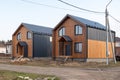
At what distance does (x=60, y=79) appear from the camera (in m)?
17.1

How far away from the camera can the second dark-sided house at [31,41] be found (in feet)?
159

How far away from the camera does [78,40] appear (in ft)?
134

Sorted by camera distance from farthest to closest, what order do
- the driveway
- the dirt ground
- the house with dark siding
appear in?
the house with dark siding < the dirt ground < the driveway

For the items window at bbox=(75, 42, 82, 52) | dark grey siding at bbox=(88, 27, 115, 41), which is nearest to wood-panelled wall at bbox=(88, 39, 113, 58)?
dark grey siding at bbox=(88, 27, 115, 41)

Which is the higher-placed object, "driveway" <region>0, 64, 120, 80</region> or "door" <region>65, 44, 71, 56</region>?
"door" <region>65, 44, 71, 56</region>

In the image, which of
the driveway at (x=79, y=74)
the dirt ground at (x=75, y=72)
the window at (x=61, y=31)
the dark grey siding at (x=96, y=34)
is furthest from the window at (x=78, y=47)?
the driveway at (x=79, y=74)

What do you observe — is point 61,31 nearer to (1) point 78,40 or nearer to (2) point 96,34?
(1) point 78,40

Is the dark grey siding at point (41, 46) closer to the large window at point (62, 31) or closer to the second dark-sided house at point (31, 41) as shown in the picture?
the second dark-sided house at point (31, 41)

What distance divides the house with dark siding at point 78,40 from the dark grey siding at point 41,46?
569 cm

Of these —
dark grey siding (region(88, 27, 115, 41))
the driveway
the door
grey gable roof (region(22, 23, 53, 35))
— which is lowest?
the driveway

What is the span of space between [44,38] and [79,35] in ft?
36.3

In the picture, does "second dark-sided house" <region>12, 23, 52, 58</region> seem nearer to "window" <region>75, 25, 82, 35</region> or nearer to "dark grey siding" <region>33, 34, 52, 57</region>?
"dark grey siding" <region>33, 34, 52, 57</region>

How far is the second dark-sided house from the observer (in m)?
48.3

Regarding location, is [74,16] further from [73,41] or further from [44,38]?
[44,38]
